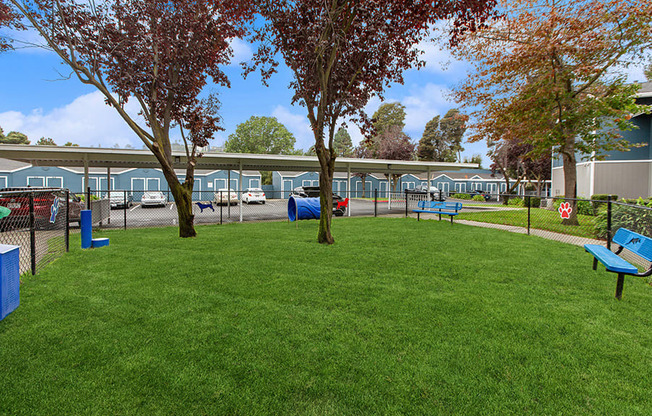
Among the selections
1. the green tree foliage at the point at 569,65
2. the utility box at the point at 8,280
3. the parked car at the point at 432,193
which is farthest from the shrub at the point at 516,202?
the utility box at the point at 8,280

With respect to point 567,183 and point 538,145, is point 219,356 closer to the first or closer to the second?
point 538,145

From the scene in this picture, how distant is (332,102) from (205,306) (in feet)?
20.7

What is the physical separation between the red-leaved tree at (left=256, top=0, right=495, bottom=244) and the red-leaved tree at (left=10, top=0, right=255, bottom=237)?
1.12 m

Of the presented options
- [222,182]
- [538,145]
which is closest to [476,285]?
[538,145]

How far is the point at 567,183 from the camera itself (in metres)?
12.5

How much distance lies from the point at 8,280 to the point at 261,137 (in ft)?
165

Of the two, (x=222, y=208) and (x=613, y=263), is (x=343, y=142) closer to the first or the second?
(x=222, y=208)

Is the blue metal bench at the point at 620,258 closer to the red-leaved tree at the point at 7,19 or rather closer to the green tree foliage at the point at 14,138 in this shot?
the red-leaved tree at the point at 7,19

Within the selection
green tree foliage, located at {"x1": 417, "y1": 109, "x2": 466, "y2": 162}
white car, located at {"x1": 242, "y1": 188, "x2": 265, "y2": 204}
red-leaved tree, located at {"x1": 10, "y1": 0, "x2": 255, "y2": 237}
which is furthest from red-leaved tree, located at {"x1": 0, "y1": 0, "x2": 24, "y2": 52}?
green tree foliage, located at {"x1": 417, "y1": 109, "x2": 466, "y2": 162}

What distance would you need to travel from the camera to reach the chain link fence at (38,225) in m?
4.91

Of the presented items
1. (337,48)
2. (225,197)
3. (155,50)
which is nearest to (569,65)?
(337,48)

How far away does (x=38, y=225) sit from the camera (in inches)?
401

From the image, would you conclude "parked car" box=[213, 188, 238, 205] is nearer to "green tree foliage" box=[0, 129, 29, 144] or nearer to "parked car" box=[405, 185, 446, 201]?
"parked car" box=[405, 185, 446, 201]

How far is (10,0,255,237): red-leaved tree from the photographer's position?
23.8ft
